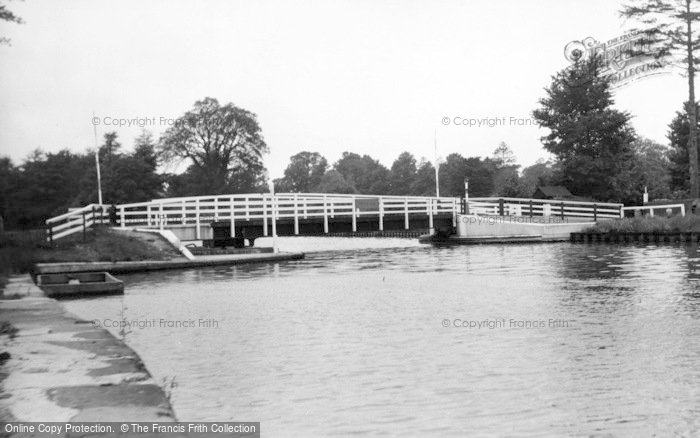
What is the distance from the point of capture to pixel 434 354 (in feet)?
37.4

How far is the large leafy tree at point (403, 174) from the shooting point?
15338 cm

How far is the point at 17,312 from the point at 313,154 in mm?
172844

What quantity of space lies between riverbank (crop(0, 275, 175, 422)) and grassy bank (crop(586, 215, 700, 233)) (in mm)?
36232

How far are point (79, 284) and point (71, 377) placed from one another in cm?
1359

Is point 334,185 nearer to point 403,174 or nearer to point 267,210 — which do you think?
Answer: point 403,174

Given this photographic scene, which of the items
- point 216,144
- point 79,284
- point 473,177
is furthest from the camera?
point 473,177

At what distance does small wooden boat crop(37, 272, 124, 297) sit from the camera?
21859 millimetres

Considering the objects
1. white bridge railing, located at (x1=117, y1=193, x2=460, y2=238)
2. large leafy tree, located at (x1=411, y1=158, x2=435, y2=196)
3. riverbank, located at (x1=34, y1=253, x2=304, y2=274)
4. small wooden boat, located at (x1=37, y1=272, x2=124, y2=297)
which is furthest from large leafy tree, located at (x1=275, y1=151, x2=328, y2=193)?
small wooden boat, located at (x1=37, y1=272, x2=124, y2=297)

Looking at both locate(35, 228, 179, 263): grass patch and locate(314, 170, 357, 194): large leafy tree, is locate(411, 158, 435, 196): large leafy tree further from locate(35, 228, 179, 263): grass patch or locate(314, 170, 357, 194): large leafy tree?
locate(35, 228, 179, 263): grass patch

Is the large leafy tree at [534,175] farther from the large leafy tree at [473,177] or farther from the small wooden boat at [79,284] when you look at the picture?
the small wooden boat at [79,284]

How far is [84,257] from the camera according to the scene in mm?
33219

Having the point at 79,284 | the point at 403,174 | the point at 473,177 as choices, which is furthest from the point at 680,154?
the point at 403,174

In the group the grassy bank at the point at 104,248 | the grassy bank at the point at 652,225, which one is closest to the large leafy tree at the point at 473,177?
the grassy bank at the point at 652,225

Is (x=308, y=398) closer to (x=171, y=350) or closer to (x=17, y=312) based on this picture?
(x=171, y=350)
